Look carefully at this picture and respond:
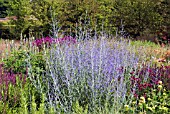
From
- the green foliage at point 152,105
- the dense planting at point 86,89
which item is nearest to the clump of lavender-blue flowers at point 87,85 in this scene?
the dense planting at point 86,89

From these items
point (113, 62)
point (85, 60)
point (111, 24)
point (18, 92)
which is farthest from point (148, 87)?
point (111, 24)

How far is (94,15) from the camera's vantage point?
1591 cm

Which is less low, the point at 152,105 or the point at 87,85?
the point at 87,85

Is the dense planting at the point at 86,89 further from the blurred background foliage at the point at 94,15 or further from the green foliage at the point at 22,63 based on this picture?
the blurred background foliage at the point at 94,15

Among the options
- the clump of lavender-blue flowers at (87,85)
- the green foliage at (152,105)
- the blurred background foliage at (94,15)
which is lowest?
the blurred background foliage at (94,15)

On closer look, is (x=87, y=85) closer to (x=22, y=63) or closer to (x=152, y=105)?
(x=152, y=105)

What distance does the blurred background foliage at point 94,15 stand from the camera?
51.0 feet

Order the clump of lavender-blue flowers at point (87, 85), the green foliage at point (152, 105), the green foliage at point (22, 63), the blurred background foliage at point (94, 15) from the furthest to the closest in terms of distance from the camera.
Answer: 1. the blurred background foliage at point (94, 15)
2. the green foliage at point (22, 63)
3. the clump of lavender-blue flowers at point (87, 85)
4. the green foliage at point (152, 105)

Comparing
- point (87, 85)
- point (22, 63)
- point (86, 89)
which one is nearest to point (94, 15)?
point (22, 63)

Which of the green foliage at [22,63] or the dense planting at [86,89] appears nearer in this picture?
the dense planting at [86,89]

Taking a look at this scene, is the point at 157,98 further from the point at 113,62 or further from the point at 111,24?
the point at 111,24

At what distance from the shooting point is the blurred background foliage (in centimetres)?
1555

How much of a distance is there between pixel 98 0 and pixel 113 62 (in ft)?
42.1

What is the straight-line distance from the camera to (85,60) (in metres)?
4.82
